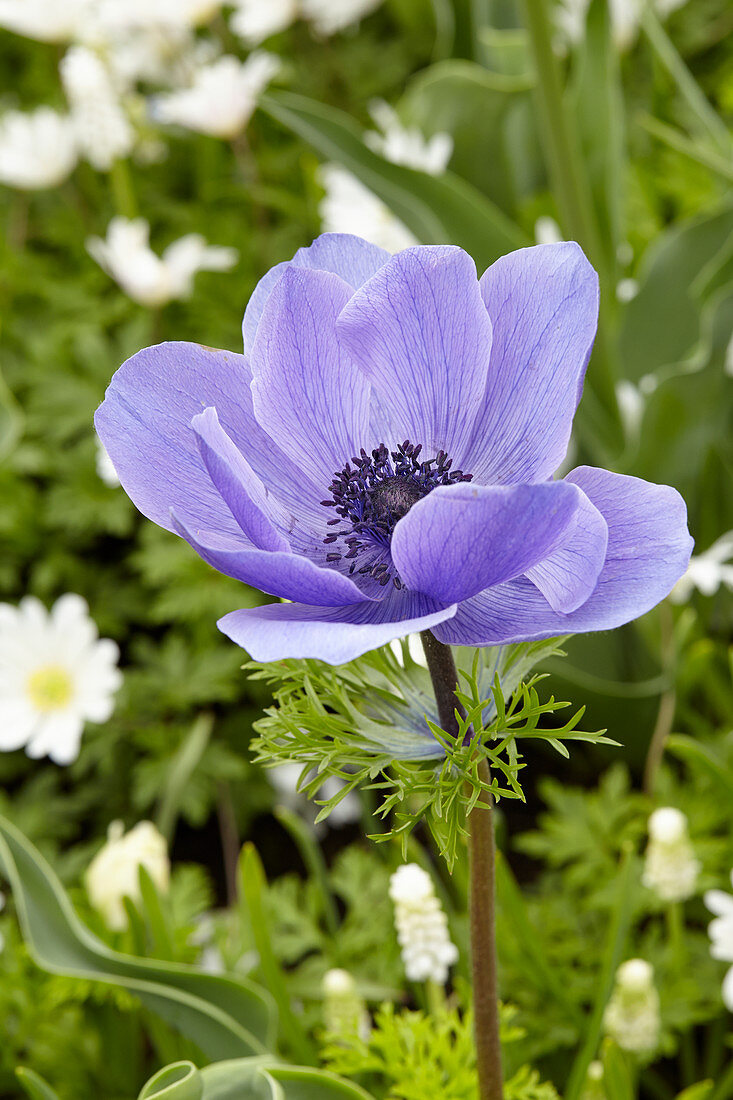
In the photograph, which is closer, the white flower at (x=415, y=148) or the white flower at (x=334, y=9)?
the white flower at (x=415, y=148)

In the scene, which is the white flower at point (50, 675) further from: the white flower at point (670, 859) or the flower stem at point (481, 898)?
the flower stem at point (481, 898)

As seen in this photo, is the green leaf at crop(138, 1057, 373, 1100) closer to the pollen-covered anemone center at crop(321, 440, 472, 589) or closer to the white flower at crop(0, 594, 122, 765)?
the pollen-covered anemone center at crop(321, 440, 472, 589)

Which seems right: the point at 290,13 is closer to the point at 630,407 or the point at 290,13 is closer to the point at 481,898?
the point at 630,407

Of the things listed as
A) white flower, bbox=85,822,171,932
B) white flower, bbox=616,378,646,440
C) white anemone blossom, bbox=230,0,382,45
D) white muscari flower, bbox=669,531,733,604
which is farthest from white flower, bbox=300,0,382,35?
white flower, bbox=85,822,171,932

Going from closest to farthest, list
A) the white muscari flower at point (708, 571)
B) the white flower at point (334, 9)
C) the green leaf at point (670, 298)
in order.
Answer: the white muscari flower at point (708, 571), the green leaf at point (670, 298), the white flower at point (334, 9)

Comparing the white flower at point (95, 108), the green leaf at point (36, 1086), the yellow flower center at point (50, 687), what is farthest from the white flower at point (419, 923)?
the white flower at point (95, 108)

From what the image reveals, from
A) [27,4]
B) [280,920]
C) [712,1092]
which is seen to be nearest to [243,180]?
[27,4]

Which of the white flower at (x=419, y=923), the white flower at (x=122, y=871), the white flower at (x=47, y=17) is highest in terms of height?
the white flower at (x=47, y=17)
